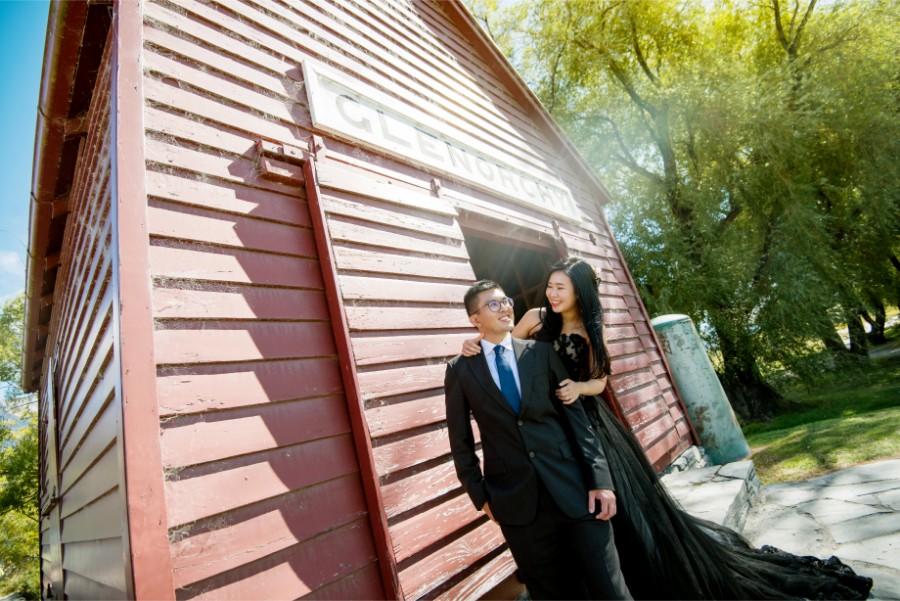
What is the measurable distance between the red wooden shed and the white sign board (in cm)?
3

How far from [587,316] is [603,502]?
1016 millimetres

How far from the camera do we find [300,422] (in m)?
2.13

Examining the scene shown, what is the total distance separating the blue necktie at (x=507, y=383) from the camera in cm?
208

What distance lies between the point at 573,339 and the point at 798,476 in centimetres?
456

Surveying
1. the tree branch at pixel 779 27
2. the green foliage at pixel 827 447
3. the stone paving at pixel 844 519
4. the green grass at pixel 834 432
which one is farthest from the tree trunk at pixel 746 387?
the tree branch at pixel 779 27

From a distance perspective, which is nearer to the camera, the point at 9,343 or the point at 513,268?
the point at 513,268

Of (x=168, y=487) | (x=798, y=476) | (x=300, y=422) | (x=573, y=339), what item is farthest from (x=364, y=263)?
(x=798, y=476)

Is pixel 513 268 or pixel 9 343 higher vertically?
pixel 9 343

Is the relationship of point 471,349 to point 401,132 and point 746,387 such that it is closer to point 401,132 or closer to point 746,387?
point 401,132

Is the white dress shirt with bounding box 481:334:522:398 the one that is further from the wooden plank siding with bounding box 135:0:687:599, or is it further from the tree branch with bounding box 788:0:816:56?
the tree branch with bounding box 788:0:816:56

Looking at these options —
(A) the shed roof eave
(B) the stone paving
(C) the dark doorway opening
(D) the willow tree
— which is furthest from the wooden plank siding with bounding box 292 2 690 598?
(D) the willow tree

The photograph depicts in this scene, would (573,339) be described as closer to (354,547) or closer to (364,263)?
(364,263)

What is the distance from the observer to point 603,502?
190 centimetres

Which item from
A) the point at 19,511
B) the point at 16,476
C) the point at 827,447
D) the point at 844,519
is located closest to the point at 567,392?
the point at 844,519
